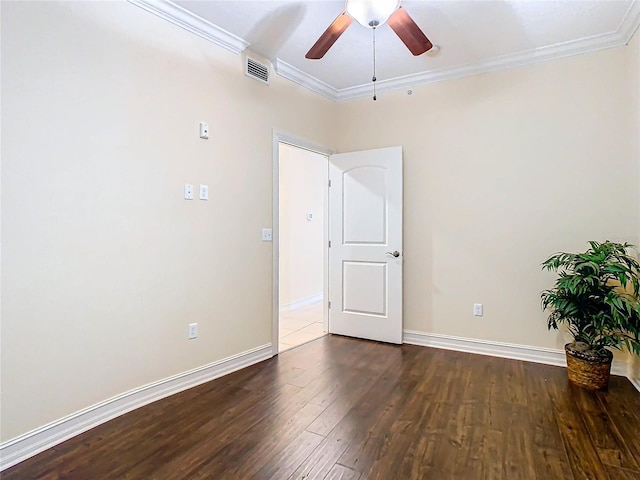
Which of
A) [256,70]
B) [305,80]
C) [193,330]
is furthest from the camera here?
[305,80]

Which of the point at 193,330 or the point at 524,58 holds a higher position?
the point at 524,58

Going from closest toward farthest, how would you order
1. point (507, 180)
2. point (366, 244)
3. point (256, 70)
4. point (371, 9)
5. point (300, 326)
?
1. point (371, 9)
2. point (256, 70)
3. point (507, 180)
4. point (366, 244)
5. point (300, 326)

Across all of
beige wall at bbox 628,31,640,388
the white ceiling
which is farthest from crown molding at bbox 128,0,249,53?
beige wall at bbox 628,31,640,388

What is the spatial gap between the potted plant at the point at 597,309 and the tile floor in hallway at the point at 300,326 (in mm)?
2357

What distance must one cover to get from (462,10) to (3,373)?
3.47 m

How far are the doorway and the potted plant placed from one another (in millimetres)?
2890

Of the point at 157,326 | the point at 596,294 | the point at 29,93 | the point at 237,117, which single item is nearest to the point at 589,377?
the point at 596,294

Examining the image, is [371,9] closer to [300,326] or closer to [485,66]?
[485,66]

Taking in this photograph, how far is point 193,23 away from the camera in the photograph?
2637mm

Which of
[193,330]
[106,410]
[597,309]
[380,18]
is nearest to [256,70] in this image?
[380,18]

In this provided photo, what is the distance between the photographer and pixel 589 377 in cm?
264

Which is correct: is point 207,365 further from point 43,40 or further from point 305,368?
point 43,40

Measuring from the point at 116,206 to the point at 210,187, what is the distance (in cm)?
74

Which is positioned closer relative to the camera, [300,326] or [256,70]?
[256,70]
